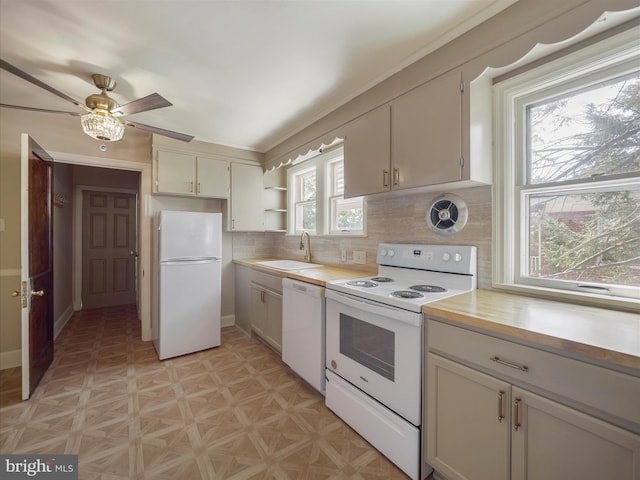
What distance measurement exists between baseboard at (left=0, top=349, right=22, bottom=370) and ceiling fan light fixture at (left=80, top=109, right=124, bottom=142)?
7.47 ft

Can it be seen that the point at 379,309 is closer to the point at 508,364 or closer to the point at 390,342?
the point at 390,342

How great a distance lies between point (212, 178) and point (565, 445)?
3579 millimetres

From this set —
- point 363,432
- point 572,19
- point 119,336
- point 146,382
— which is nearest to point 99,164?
point 119,336

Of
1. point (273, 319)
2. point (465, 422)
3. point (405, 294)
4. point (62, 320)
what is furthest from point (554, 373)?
point (62, 320)

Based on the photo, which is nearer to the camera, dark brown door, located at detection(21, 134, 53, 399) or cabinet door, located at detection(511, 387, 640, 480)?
cabinet door, located at detection(511, 387, 640, 480)

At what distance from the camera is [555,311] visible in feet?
4.09

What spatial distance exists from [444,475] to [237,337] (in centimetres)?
261

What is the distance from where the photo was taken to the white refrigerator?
9.00ft

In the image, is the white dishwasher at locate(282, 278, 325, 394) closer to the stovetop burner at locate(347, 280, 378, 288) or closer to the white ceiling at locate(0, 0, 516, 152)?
the stovetop burner at locate(347, 280, 378, 288)

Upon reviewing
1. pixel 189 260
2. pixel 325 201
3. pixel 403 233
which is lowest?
pixel 189 260

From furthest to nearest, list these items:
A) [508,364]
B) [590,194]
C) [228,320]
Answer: [228,320], [590,194], [508,364]

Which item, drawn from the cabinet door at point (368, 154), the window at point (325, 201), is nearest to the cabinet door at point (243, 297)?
the window at point (325, 201)

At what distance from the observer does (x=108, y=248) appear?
15.8 feet

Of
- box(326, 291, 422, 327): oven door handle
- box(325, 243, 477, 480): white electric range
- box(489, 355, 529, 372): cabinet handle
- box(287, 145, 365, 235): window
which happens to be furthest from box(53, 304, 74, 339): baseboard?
box(489, 355, 529, 372): cabinet handle
